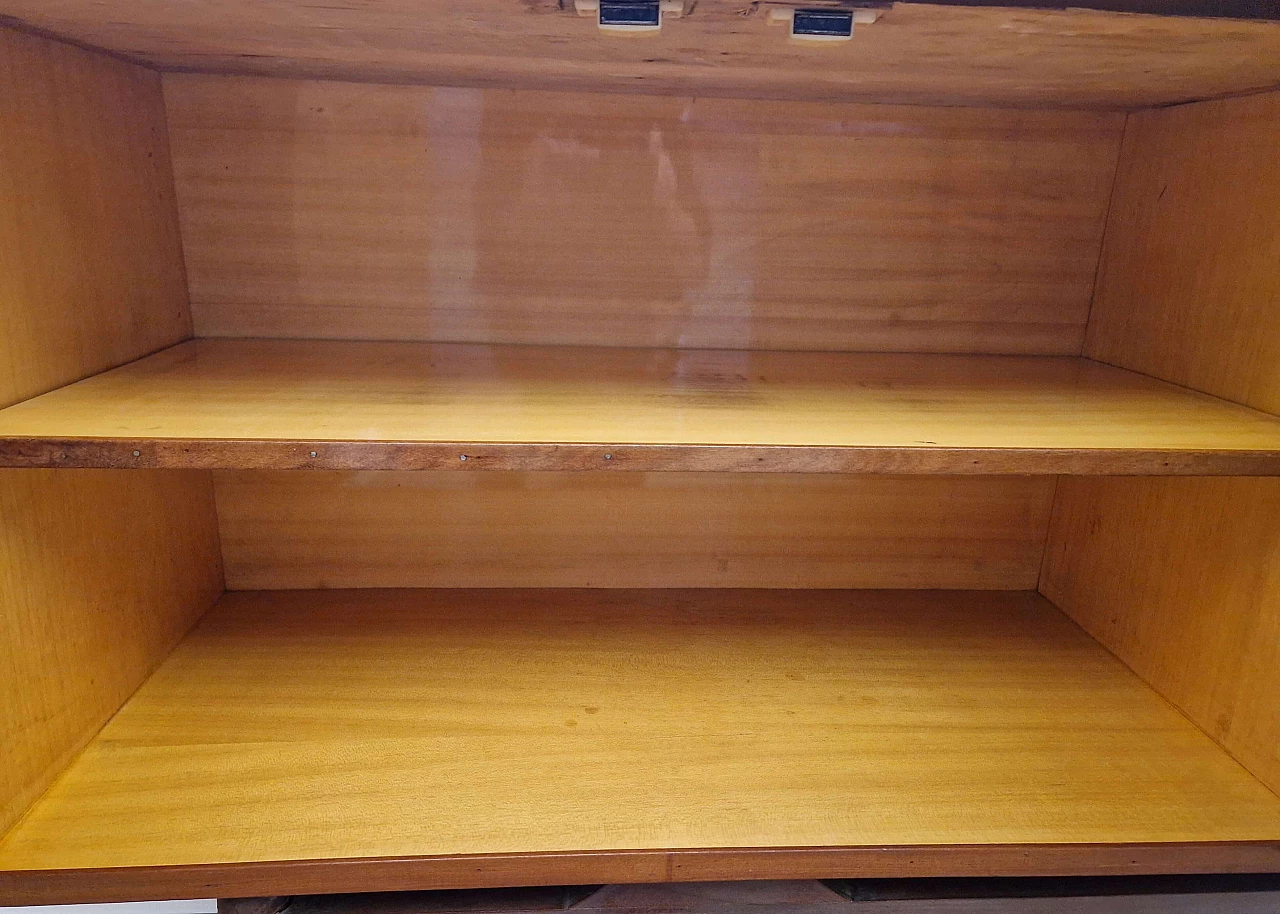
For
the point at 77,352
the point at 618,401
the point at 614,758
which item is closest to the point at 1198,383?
the point at 618,401

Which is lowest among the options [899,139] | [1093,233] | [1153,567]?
[1153,567]

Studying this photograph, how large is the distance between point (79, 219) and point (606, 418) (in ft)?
1.90

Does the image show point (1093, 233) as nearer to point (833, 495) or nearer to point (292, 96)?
point (833, 495)

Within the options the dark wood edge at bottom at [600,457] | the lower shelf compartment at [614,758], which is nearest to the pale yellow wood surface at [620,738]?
the lower shelf compartment at [614,758]

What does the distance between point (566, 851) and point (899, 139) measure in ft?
3.01

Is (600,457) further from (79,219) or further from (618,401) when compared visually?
(79,219)

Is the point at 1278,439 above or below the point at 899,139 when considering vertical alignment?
below

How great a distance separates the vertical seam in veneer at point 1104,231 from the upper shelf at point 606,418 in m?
0.14

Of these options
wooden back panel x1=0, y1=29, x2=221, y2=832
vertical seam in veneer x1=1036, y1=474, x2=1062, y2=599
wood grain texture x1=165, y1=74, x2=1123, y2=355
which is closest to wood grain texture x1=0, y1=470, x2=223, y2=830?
wooden back panel x1=0, y1=29, x2=221, y2=832

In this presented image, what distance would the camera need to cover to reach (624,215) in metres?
1.06

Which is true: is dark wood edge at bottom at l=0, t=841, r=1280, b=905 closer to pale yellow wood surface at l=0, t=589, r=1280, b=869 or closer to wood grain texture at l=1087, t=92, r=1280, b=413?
pale yellow wood surface at l=0, t=589, r=1280, b=869

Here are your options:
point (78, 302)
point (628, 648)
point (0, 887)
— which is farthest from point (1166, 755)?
point (78, 302)

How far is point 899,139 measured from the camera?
106cm

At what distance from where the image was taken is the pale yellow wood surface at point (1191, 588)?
87 cm
